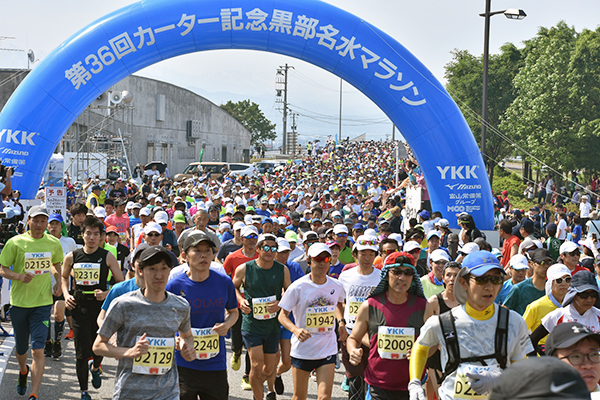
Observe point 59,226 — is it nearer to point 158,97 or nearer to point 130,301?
point 130,301

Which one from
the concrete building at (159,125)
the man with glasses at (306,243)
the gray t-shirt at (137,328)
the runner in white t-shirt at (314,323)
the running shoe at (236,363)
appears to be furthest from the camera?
the concrete building at (159,125)

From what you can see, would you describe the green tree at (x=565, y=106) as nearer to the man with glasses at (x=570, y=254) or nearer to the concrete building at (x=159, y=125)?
the concrete building at (x=159, y=125)

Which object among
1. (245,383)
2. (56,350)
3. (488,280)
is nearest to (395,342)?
(488,280)

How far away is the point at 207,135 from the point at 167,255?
4691 cm

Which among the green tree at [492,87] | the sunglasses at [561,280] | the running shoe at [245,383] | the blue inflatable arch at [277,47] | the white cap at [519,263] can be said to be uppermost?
the green tree at [492,87]

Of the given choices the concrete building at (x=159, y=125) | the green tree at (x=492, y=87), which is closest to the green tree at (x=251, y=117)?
the concrete building at (x=159, y=125)

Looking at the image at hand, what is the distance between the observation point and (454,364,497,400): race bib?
3279 mm

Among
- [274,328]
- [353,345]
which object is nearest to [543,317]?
[353,345]

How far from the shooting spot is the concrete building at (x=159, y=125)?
32.4m

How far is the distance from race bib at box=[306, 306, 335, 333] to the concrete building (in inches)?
1023

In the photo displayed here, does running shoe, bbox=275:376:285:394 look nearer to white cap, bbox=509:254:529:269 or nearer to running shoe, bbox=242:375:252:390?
running shoe, bbox=242:375:252:390

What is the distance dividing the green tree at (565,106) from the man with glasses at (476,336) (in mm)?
28896

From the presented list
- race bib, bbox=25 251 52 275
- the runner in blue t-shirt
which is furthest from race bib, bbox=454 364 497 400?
race bib, bbox=25 251 52 275

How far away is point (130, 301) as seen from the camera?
3.72 m
